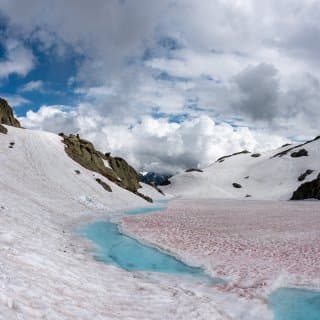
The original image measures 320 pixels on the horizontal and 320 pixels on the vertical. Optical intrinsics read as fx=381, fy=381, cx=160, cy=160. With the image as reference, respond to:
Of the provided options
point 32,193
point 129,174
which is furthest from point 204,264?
point 129,174

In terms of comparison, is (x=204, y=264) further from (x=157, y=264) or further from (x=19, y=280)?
(x=19, y=280)

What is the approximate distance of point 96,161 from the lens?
100812 millimetres

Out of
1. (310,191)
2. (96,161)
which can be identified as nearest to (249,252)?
(96,161)

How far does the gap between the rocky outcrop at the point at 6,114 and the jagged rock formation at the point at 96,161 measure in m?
14.2

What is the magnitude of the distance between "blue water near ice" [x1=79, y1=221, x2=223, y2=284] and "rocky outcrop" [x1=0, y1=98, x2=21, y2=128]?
74315 millimetres

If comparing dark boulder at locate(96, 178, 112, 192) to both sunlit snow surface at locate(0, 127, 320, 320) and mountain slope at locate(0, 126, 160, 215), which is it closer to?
mountain slope at locate(0, 126, 160, 215)

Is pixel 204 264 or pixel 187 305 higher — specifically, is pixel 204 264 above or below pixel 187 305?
above

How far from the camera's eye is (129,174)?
5256 inches

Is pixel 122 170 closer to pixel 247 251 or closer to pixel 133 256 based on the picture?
pixel 133 256

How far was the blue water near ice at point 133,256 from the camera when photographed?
806 inches

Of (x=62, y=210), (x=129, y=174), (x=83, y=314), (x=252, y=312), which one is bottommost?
(x=83, y=314)

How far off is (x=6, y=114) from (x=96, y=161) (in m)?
27.1

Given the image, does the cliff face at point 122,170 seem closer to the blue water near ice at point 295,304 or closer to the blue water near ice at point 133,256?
the blue water near ice at point 133,256

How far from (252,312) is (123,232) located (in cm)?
2158
